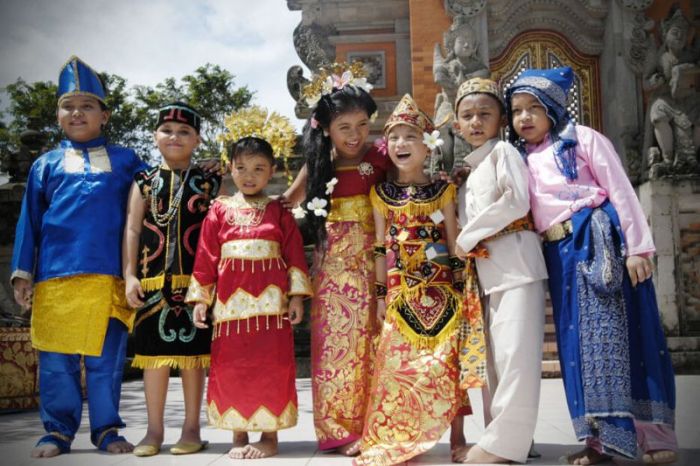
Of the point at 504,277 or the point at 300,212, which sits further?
the point at 300,212

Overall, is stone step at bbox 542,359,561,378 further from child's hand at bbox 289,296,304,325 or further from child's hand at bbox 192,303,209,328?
child's hand at bbox 192,303,209,328

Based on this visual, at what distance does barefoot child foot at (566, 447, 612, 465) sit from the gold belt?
3.52ft

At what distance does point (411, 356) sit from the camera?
355cm

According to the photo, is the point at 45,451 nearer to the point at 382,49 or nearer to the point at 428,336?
the point at 428,336

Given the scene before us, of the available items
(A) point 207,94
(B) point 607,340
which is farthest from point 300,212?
(A) point 207,94

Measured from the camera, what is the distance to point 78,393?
13.6ft

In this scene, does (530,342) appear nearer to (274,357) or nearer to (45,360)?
(274,357)

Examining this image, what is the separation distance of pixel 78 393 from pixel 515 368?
262 centimetres

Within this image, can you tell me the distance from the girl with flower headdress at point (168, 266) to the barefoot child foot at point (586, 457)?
205 cm

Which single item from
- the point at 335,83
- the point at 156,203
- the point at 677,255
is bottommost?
the point at 677,255

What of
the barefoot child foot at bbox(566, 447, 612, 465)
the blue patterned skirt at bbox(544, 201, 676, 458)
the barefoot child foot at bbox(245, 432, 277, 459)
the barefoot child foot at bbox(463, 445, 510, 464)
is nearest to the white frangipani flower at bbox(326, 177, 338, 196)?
the blue patterned skirt at bbox(544, 201, 676, 458)

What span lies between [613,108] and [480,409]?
8168 mm

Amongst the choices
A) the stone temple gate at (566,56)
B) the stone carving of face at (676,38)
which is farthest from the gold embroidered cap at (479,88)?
the stone carving of face at (676,38)

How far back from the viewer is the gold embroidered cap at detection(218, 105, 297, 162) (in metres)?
4.10
